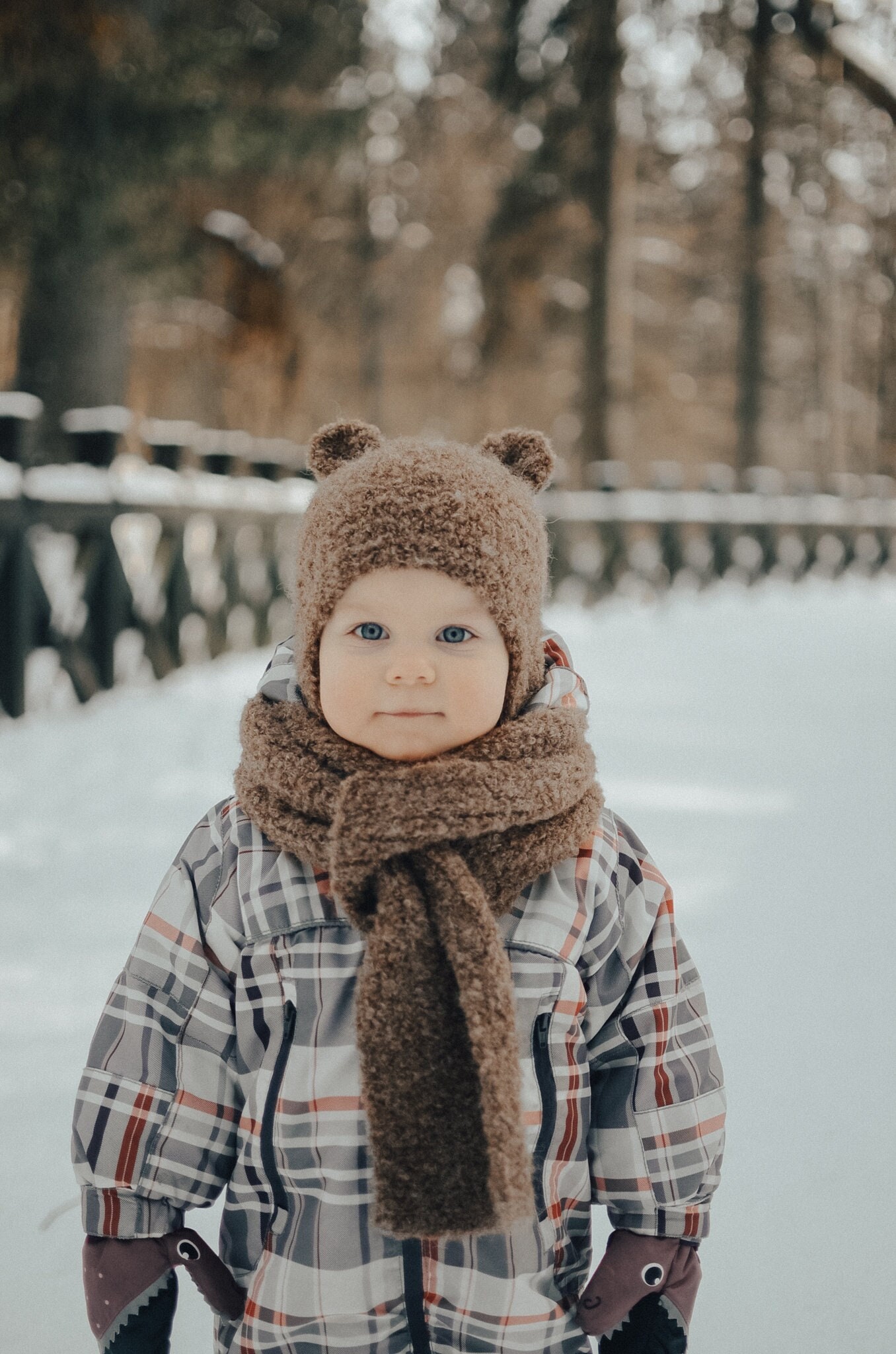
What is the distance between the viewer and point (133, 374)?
67.7 feet

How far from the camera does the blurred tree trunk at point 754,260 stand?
1575 centimetres

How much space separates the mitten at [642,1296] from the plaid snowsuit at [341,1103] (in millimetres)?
22

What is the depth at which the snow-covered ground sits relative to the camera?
6.05 ft

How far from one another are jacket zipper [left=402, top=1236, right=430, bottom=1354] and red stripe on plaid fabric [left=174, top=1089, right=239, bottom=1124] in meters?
0.25

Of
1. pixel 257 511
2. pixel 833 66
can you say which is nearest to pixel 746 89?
pixel 833 66

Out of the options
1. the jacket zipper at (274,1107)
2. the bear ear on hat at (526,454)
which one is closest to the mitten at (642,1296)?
the jacket zipper at (274,1107)

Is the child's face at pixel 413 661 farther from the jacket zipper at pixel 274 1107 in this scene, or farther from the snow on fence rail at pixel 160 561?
the snow on fence rail at pixel 160 561

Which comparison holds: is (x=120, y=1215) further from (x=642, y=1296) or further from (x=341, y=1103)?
(x=642, y=1296)

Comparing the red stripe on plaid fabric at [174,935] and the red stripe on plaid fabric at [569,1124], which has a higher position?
the red stripe on plaid fabric at [174,935]

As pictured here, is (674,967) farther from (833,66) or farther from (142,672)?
(833,66)

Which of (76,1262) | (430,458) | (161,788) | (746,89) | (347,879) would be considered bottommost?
(76,1262)

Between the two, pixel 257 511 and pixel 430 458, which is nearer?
pixel 430 458

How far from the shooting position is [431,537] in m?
1.37

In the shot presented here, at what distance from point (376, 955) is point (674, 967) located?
0.37 meters
